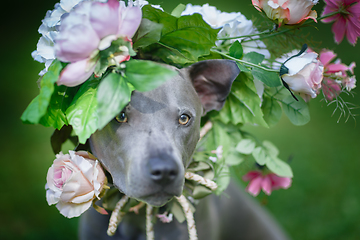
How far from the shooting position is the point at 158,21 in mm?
1069

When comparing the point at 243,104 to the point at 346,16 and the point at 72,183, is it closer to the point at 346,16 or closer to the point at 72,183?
the point at 346,16

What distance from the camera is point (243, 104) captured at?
129 centimetres

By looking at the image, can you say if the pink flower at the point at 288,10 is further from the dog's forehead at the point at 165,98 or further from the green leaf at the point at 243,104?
the dog's forehead at the point at 165,98

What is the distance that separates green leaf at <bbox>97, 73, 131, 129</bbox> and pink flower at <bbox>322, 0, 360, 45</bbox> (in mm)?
816

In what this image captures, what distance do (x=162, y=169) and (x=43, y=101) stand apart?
355 millimetres

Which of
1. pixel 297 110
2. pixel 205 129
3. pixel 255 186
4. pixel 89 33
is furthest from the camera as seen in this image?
pixel 255 186

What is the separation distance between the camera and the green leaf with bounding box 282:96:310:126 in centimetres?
124

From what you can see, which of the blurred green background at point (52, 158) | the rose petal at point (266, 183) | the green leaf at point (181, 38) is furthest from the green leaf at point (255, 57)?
the blurred green background at point (52, 158)

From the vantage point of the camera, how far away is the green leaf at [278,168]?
1.36 m

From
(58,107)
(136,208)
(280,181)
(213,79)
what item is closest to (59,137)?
(58,107)

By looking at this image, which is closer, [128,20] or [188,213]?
[128,20]

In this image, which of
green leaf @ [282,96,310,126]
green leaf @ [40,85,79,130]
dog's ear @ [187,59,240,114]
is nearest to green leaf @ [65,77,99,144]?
green leaf @ [40,85,79,130]

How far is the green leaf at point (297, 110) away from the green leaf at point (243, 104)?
5.1 inches

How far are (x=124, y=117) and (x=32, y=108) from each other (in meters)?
0.25
